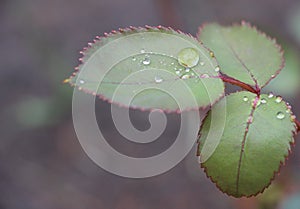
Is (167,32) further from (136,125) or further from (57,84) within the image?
(57,84)

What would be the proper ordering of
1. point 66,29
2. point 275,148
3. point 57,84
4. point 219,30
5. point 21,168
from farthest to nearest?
point 66,29 → point 57,84 → point 21,168 → point 219,30 → point 275,148

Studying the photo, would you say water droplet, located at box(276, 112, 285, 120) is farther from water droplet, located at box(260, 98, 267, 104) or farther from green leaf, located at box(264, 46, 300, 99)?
green leaf, located at box(264, 46, 300, 99)

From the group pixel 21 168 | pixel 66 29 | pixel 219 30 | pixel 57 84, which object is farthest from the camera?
pixel 66 29

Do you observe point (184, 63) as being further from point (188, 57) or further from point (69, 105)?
point (69, 105)

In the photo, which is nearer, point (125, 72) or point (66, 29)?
point (125, 72)

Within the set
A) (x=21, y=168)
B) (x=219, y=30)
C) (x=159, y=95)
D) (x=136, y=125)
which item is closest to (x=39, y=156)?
(x=21, y=168)

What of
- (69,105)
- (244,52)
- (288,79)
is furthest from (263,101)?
(69,105)

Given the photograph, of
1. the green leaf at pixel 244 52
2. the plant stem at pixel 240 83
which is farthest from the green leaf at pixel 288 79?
the plant stem at pixel 240 83

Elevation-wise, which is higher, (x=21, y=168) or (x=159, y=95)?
(x=21, y=168)
